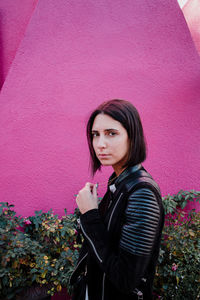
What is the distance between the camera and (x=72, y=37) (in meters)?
2.50

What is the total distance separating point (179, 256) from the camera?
7.28 feet

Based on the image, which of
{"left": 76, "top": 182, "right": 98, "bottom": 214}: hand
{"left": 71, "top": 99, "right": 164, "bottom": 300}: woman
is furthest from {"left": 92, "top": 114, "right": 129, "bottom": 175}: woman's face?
{"left": 76, "top": 182, "right": 98, "bottom": 214}: hand

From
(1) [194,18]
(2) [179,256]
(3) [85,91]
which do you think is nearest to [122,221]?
(2) [179,256]

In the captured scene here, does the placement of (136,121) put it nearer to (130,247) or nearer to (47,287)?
(130,247)

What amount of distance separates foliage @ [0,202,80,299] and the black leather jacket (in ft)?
3.49

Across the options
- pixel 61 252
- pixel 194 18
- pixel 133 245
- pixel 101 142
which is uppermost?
pixel 194 18

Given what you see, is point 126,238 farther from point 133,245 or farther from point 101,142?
point 101,142

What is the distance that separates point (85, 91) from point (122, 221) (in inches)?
77.3

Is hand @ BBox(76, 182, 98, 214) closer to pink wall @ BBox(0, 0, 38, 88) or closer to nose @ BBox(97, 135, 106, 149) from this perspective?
nose @ BBox(97, 135, 106, 149)

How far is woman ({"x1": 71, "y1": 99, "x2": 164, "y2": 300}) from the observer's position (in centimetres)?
76

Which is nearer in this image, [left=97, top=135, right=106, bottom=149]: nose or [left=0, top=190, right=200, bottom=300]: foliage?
[left=97, top=135, right=106, bottom=149]: nose

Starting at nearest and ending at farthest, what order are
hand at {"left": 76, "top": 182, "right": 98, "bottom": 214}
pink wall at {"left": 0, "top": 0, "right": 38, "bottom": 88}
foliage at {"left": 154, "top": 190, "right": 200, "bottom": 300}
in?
hand at {"left": 76, "top": 182, "right": 98, "bottom": 214} < foliage at {"left": 154, "top": 190, "right": 200, "bottom": 300} < pink wall at {"left": 0, "top": 0, "right": 38, "bottom": 88}

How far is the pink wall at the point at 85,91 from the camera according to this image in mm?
2359

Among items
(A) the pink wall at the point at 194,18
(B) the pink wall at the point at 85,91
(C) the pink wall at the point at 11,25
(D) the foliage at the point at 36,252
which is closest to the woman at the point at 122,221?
(D) the foliage at the point at 36,252
